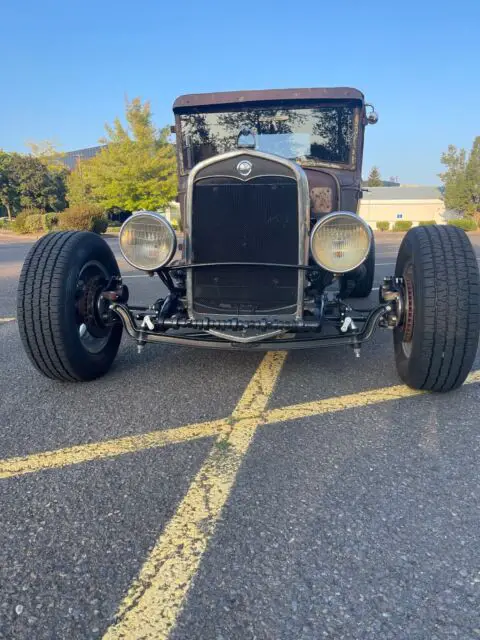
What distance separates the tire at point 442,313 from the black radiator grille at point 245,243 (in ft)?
2.56

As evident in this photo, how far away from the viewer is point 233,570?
1.57 m

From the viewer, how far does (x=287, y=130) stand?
14.0 feet

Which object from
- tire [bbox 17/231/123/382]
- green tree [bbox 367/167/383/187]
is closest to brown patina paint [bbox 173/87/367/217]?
tire [bbox 17/231/123/382]

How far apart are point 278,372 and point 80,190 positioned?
117 feet

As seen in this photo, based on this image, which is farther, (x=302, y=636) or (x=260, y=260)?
(x=260, y=260)

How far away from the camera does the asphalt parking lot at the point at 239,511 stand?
140cm

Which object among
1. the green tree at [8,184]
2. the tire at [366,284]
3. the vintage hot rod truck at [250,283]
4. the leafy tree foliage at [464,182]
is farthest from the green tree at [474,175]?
the vintage hot rod truck at [250,283]

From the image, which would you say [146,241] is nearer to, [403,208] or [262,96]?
[262,96]

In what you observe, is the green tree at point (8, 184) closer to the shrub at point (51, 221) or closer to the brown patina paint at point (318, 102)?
the shrub at point (51, 221)

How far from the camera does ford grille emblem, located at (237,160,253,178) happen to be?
2.92 meters

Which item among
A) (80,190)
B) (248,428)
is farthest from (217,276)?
(80,190)

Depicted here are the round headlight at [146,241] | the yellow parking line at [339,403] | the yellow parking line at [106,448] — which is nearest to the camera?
the yellow parking line at [106,448]

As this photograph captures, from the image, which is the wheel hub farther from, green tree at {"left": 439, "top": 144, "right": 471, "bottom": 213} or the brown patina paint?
green tree at {"left": 439, "top": 144, "right": 471, "bottom": 213}

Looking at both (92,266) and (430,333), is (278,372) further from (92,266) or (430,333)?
(92,266)
